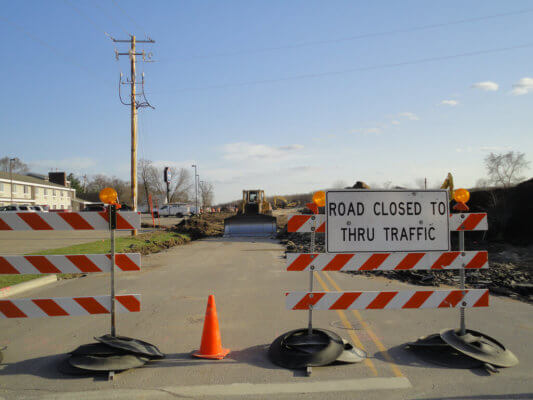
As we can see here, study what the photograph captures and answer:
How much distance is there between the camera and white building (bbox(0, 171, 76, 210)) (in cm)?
6116

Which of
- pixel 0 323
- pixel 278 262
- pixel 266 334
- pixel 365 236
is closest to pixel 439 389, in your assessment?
pixel 365 236

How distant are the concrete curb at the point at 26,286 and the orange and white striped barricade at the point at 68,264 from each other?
4.85m

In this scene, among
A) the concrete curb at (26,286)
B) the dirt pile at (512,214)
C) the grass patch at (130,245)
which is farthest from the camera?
the dirt pile at (512,214)

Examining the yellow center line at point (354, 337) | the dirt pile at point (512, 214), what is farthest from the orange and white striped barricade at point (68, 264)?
the dirt pile at point (512, 214)

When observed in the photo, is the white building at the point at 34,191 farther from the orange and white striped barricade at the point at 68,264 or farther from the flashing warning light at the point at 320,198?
the flashing warning light at the point at 320,198

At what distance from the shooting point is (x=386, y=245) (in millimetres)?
5227

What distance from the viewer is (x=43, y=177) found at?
84.8 m

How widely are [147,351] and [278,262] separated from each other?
1015 cm

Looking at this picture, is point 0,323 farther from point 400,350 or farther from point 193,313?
point 400,350

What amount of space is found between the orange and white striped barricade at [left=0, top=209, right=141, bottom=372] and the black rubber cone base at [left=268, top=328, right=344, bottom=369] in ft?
6.10

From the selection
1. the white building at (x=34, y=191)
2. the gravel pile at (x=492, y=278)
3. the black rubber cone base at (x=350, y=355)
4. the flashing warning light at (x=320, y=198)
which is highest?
the white building at (x=34, y=191)

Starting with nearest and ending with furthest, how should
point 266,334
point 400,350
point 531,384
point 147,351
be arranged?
point 531,384 → point 147,351 → point 400,350 → point 266,334

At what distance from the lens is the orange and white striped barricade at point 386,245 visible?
5.12 m

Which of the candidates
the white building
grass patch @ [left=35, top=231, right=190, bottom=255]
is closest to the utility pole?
grass patch @ [left=35, top=231, right=190, bottom=255]
